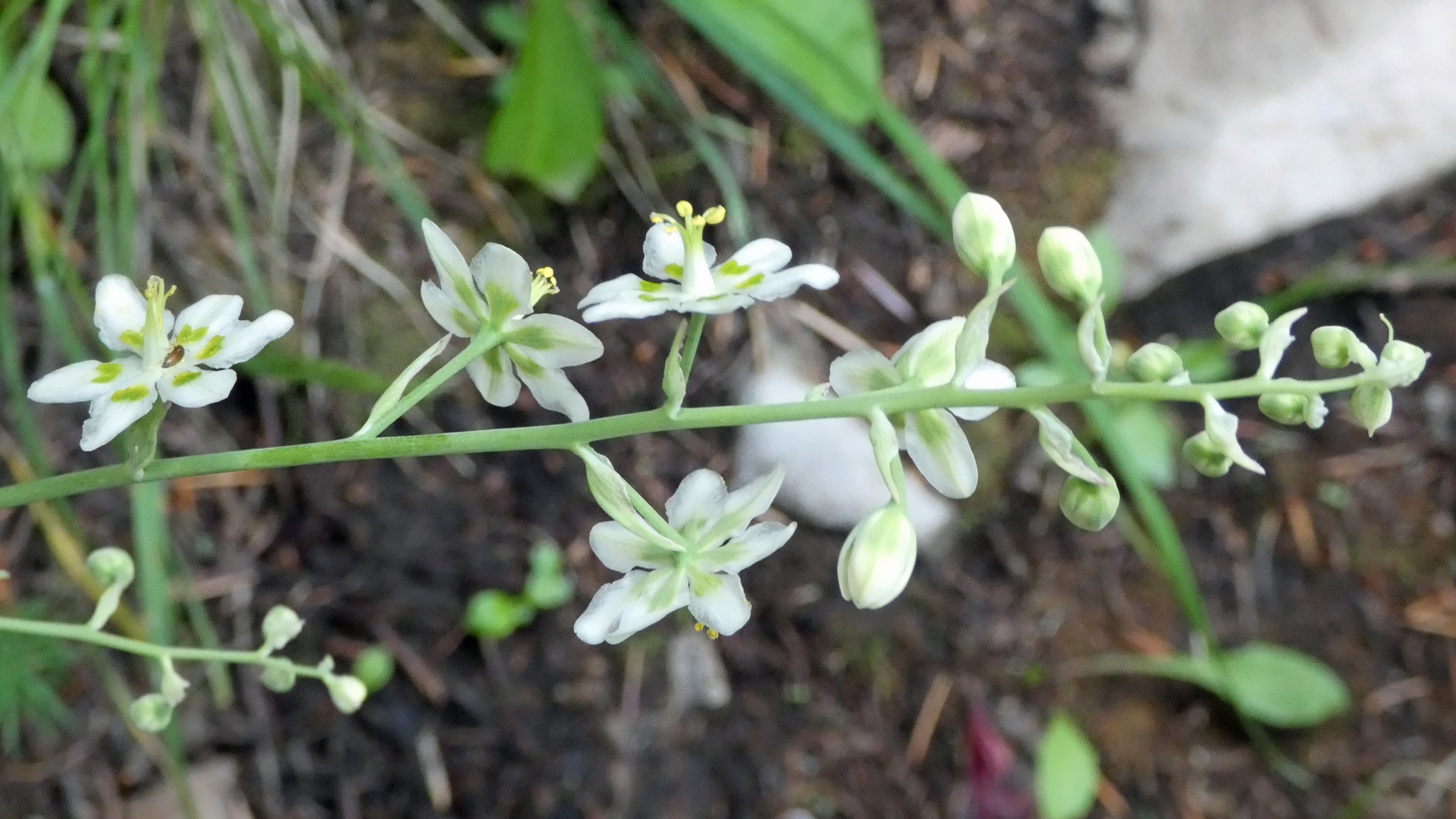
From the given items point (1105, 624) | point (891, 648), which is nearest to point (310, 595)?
point (891, 648)

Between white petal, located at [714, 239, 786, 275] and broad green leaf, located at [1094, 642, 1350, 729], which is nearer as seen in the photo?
white petal, located at [714, 239, 786, 275]

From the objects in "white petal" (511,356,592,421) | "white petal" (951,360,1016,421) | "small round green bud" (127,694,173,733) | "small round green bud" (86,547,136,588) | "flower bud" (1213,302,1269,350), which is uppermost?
"flower bud" (1213,302,1269,350)

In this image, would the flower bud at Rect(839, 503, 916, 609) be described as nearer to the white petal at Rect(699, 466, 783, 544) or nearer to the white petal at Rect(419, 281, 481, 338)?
the white petal at Rect(699, 466, 783, 544)

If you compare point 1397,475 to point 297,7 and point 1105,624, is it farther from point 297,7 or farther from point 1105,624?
point 297,7

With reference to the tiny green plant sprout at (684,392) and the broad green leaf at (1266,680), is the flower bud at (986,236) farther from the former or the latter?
the broad green leaf at (1266,680)

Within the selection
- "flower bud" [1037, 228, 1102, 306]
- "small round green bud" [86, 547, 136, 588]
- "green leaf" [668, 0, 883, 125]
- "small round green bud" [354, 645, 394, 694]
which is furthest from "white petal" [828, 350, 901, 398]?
"small round green bud" [354, 645, 394, 694]

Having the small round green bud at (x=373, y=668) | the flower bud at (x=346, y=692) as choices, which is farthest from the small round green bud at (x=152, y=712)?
the small round green bud at (x=373, y=668)
